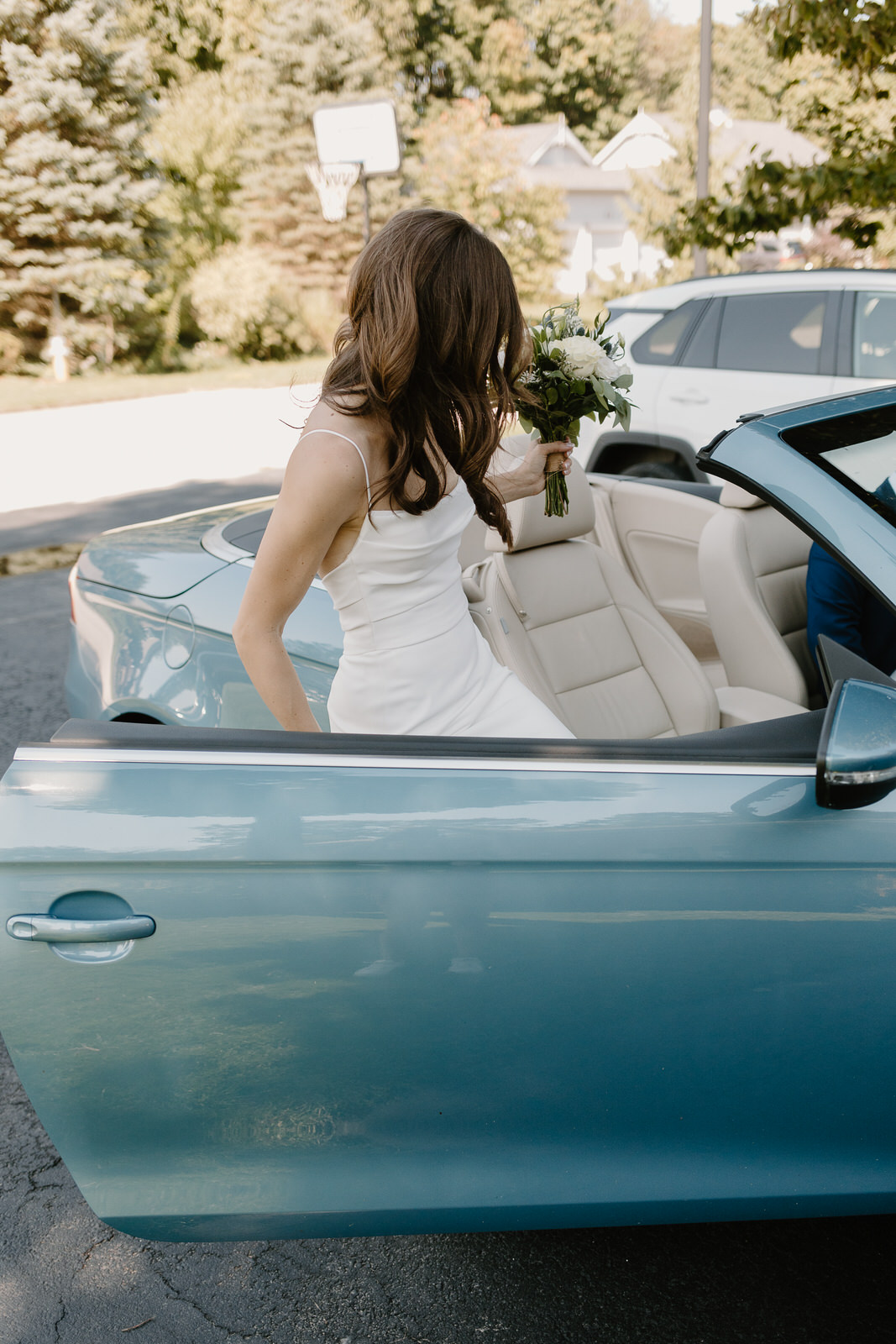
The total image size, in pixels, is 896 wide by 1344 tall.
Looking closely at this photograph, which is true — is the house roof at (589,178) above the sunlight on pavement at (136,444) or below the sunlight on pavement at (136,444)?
above

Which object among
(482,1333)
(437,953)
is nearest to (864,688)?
(437,953)

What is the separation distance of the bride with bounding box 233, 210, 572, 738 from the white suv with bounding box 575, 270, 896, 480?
13.8 feet

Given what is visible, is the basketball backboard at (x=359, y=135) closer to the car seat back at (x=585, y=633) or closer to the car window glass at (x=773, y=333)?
the car window glass at (x=773, y=333)

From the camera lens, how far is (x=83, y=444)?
15367 mm

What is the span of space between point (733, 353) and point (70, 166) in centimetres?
2359

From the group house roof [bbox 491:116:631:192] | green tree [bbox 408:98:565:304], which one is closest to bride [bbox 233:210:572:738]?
green tree [bbox 408:98:565:304]

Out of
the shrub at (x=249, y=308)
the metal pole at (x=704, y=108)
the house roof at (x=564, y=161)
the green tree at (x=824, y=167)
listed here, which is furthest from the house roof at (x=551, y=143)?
the green tree at (x=824, y=167)

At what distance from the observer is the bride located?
1.75 metres

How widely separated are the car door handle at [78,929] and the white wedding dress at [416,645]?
624 millimetres

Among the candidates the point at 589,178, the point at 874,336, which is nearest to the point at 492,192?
the point at 589,178

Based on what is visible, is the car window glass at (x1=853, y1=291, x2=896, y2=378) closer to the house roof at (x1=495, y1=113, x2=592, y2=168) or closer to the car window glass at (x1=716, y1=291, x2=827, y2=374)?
the car window glass at (x1=716, y1=291, x2=827, y2=374)

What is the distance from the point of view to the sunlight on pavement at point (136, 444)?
11.9 meters

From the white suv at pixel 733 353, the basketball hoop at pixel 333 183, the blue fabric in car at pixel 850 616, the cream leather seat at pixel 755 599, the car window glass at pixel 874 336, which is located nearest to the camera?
the blue fabric in car at pixel 850 616

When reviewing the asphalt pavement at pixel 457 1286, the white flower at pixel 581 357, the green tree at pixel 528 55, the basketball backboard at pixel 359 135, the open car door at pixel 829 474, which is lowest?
the asphalt pavement at pixel 457 1286
